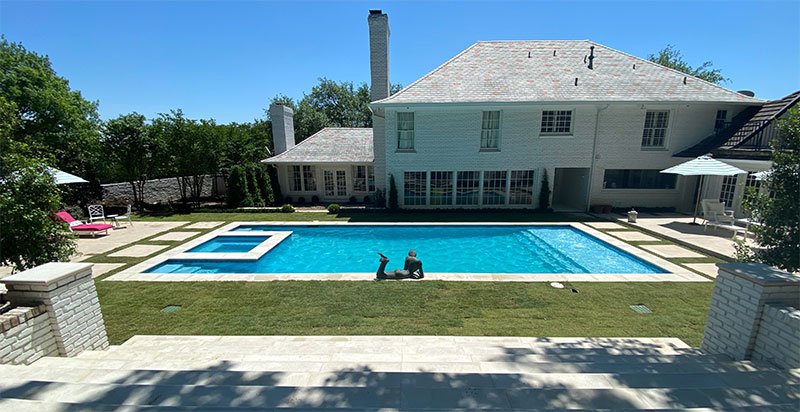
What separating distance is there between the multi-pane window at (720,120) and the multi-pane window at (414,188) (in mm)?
15823

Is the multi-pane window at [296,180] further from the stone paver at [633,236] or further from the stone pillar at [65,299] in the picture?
the stone paver at [633,236]

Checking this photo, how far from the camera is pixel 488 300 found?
266 inches

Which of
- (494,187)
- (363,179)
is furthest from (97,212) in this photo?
(494,187)

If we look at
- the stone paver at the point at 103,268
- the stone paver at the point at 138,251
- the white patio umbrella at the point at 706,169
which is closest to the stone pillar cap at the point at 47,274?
the stone paver at the point at 103,268

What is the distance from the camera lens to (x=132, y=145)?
16.4 m

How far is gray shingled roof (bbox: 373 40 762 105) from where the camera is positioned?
15695 millimetres

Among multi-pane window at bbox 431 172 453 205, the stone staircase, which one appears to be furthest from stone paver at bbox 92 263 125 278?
multi-pane window at bbox 431 172 453 205

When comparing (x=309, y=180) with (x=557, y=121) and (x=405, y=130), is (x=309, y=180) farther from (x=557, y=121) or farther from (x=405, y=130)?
(x=557, y=121)

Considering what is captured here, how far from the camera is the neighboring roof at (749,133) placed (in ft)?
44.6

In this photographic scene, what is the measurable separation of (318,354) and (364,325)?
1223 millimetres

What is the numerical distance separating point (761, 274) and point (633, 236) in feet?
32.0

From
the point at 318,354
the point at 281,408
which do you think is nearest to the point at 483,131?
the point at 318,354

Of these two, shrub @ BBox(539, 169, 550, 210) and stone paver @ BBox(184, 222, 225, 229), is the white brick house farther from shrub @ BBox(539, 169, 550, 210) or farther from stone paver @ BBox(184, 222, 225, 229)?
stone paver @ BBox(184, 222, 225, 229)

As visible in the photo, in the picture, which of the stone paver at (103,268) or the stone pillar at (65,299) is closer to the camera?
the stone pillar at (65,299)
